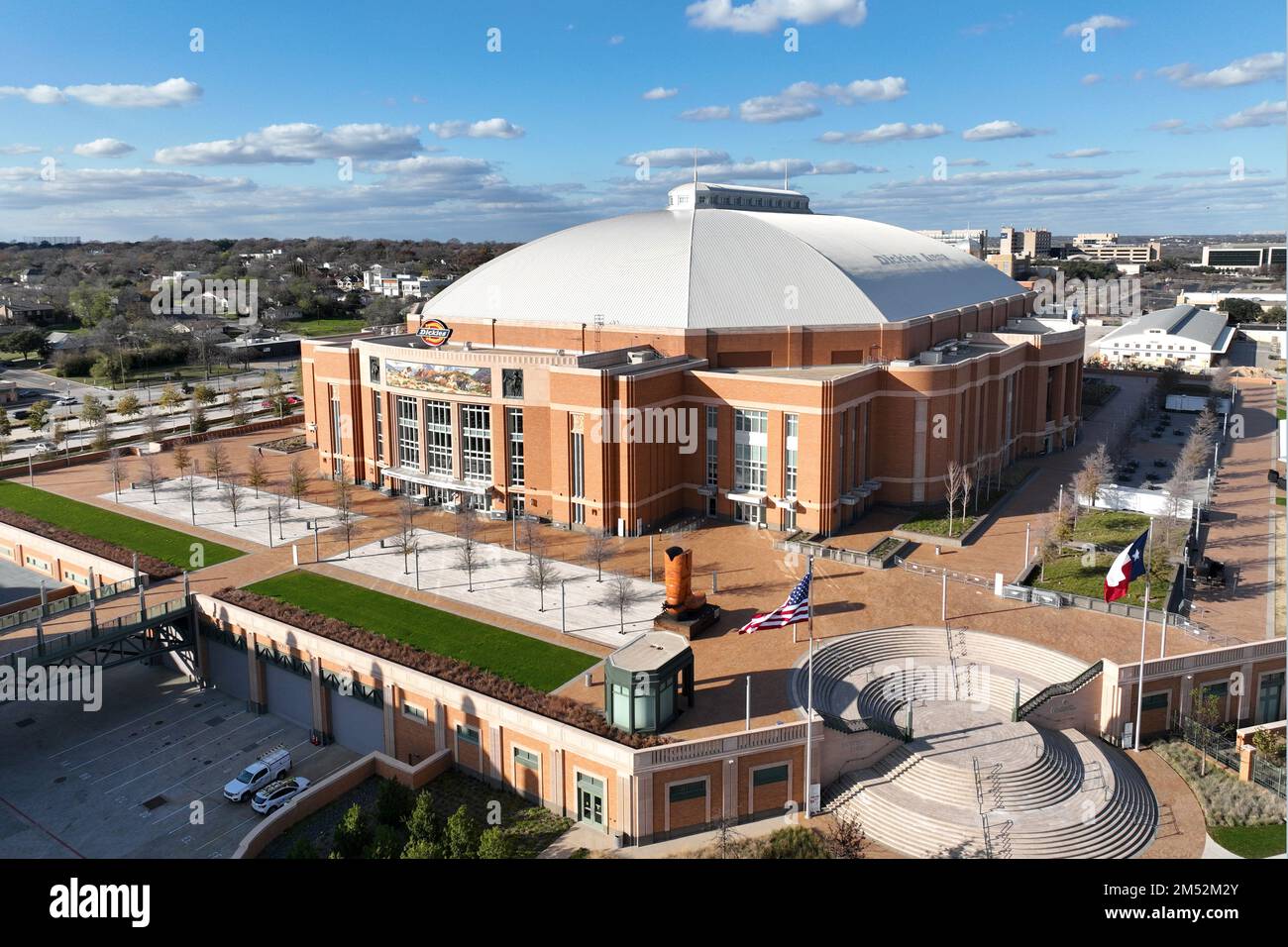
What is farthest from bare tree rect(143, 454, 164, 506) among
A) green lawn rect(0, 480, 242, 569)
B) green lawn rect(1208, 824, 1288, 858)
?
Result: green lawn rect(1208, 824, 1288, 858)

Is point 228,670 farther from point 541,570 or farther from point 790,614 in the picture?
point 790,614

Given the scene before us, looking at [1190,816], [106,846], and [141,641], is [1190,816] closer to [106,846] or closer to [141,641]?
[106,846]

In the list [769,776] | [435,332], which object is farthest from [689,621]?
[435,332]

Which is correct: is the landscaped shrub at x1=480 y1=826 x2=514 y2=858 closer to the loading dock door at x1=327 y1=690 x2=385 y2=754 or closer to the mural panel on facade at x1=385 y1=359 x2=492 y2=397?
the loading dock door at x1=327 y1=690 x2=385 y2=754

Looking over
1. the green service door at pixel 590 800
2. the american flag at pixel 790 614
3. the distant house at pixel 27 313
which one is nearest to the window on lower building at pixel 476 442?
the american flag at pixel 790 614
